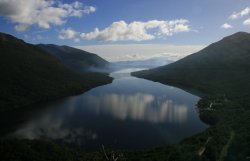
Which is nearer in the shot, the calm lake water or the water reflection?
the calm lake water

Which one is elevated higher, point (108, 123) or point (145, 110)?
point (145, 110)

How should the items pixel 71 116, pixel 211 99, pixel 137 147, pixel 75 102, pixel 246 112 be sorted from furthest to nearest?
pixel 75 102 < pixel 211 99 < pixel 71 116 < pixel 246 112 < pixel 137 147

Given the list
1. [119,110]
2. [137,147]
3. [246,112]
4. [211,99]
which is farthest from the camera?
[211,99]

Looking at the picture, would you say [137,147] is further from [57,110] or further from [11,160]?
[57,110]

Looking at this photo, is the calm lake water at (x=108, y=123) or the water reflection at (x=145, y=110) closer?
the calm lake water at (x=108, y=123)

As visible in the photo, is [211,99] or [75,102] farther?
[75,102]

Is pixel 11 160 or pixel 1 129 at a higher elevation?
pixel 11 160

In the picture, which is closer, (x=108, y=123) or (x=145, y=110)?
(x=108, y=123)

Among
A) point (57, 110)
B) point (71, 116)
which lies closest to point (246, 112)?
point (71, 116)
